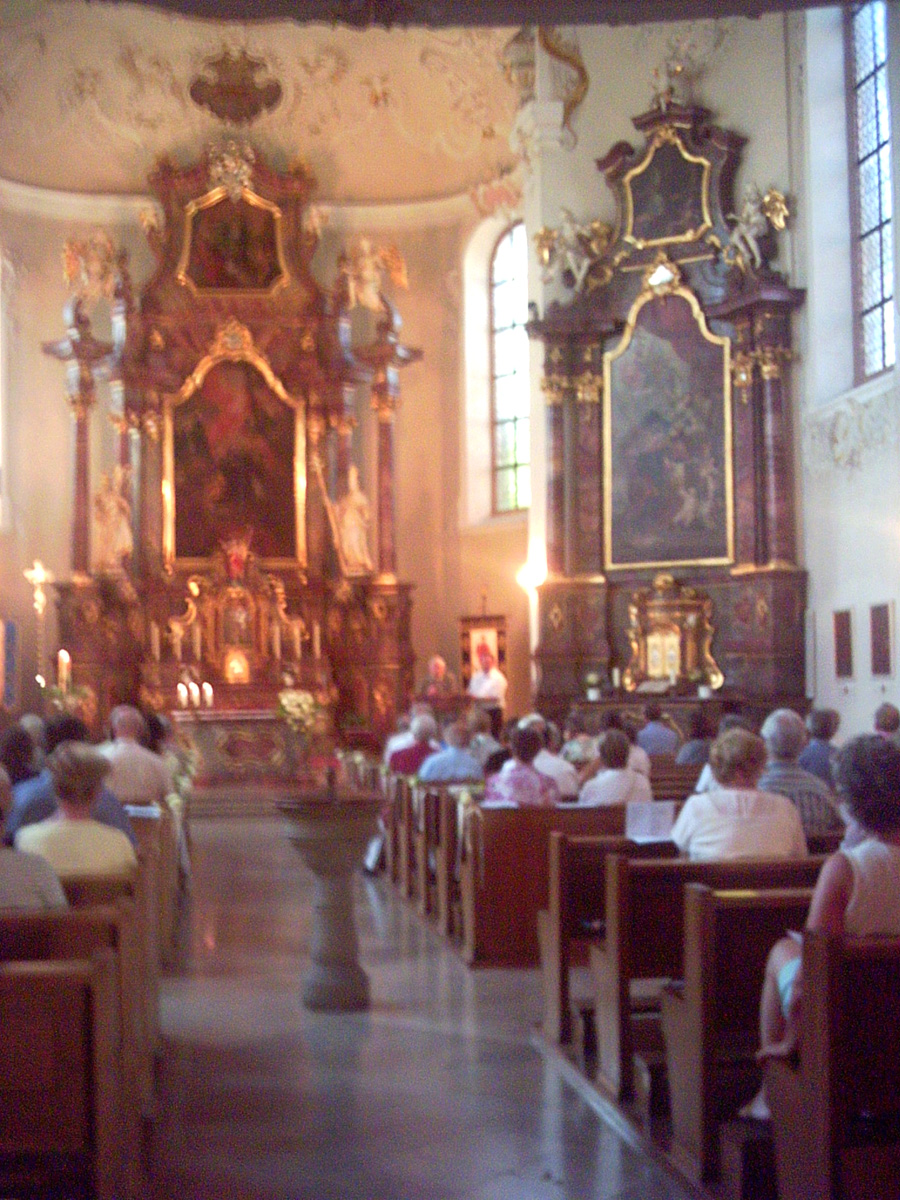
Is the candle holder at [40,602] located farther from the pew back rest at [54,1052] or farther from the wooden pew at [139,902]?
the pew back rest at [54,1052]

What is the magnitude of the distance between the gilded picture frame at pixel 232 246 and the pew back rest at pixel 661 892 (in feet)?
63.2

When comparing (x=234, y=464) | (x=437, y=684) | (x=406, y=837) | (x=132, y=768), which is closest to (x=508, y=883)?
(x=132, y=768)

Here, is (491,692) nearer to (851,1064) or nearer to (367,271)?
(367,271)

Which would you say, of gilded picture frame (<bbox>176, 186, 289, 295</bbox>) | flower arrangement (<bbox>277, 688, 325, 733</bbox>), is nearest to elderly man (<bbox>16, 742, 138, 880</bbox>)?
flower arrangement (<bbox>277, 688, 325, 733</bbox>)

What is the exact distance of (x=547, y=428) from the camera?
20.2m

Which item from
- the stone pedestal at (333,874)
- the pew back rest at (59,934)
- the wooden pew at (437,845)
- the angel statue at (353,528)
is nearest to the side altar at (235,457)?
the angel statue at (353,528)

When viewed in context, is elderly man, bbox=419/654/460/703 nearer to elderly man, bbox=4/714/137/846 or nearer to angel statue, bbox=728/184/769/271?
angel statue, bbox=728/184/769/271

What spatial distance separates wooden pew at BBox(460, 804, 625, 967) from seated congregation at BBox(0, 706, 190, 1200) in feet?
8.35

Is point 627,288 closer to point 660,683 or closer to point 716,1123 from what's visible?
point 660,683

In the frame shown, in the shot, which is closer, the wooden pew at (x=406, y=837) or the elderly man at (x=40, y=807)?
the elderly man at (x=40, y=807)

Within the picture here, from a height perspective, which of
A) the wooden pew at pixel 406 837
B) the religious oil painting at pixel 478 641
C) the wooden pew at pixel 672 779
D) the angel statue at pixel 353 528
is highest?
the angel statue at pixel 353 528

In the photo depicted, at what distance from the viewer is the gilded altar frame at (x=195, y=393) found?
23219mm

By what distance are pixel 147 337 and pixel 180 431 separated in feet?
4.93

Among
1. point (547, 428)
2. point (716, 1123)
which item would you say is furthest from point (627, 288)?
point (716, 1123)
